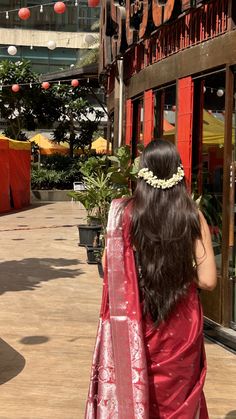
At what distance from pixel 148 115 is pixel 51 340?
3.13 m

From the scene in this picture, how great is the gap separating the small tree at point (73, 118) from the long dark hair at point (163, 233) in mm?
24811

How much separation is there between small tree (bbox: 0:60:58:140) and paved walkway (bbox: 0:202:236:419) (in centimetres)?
1479

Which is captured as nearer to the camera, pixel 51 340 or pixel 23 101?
pixel 51 340

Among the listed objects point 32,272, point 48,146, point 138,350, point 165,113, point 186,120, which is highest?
point 48,146

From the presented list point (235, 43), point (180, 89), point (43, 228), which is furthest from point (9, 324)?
point (43, 228)

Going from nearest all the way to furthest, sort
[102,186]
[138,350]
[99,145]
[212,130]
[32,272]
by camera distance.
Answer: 1. [138,350]
2. [212,130]
3. [102,186]
4. [32,272]
5. [99,145]

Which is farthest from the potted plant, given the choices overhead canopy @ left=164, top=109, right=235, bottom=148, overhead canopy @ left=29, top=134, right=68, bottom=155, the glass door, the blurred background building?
the blurred background building

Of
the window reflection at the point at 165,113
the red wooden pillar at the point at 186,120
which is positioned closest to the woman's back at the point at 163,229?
the red wooden pillar at the point at 186,120

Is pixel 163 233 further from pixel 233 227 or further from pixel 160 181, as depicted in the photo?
pixel 233 227

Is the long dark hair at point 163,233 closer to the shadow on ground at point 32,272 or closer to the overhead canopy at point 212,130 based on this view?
the overhead canopy at point 212,130

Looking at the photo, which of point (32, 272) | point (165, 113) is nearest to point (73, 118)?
point (32, 272)

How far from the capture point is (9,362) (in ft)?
15.9

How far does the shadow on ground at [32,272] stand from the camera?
26.7 feet

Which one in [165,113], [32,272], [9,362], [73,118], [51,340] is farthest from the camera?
[73,118]
